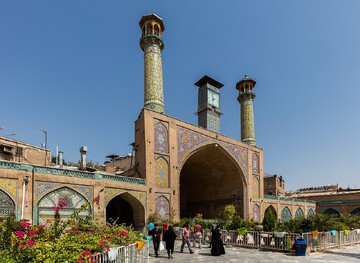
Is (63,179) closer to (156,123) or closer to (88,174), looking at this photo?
(88,174)

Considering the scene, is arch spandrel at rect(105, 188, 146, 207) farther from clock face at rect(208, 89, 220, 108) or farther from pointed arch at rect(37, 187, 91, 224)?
clock face at rect(208, 89, 220, 108)

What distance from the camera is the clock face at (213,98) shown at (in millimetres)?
31984

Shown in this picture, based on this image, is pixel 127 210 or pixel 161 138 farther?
pixel 161 138

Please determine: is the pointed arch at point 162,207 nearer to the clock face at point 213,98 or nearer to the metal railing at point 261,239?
the metal railing at point 261,239

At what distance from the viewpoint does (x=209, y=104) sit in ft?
104

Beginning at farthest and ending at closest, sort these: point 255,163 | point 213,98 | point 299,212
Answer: point 299,212
point 255,163
point 213,98

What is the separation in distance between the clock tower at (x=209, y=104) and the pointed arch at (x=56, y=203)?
1662 cm

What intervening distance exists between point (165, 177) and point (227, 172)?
11369 millimetres

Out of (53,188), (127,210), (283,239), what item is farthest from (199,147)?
(283,239)

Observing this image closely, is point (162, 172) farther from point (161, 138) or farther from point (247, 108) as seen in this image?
point (247, 108)

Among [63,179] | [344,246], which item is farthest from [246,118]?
[63,179]

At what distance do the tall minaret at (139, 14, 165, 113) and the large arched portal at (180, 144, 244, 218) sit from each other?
698cm

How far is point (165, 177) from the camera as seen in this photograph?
22344mm

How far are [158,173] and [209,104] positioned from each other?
12271mm
